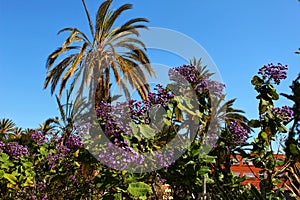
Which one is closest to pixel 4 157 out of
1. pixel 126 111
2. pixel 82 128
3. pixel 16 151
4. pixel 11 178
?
pixel 16 151

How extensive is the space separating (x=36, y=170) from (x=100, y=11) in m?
9.80

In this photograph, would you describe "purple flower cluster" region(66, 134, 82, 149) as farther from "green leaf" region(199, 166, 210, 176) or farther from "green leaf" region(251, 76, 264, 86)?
"green leaf" region(251, 76, 264, 86)

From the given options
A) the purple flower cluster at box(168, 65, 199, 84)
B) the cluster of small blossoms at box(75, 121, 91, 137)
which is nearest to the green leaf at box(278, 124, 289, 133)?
the purple flower cluster at box(168, 65, 199, 84)

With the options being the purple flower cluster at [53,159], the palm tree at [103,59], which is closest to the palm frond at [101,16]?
the palm tree at [103,59]

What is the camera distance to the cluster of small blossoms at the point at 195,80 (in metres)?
2.78

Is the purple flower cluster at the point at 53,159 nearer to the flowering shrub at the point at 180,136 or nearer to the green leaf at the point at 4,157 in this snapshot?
the green leaf at the point at 4,157

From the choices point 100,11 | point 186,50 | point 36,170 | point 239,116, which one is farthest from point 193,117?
point 100,11

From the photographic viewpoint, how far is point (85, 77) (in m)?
13.0

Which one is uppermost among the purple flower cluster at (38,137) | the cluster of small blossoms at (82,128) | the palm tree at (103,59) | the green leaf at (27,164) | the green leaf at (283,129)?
the palm tree at (103,59)

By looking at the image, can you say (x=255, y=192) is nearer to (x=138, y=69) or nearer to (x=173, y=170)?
(x=173, y=170)

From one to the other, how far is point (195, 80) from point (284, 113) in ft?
2.35

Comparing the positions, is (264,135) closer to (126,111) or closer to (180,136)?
(180,136)

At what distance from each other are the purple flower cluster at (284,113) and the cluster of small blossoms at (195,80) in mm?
458

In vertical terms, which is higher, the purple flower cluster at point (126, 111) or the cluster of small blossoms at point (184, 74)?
the cluster of small blossoms at point (184, 74)
